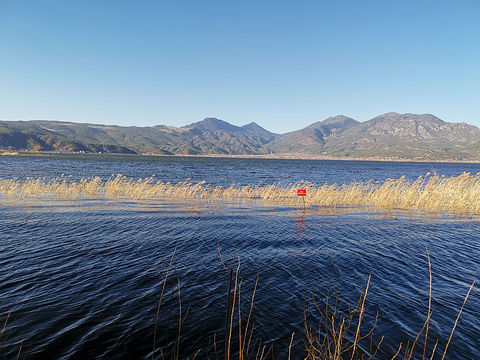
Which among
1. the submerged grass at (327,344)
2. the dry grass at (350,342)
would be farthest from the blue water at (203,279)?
the dry grass at (350,342)

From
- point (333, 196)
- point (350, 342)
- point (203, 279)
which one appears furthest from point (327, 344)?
point (333, 196)

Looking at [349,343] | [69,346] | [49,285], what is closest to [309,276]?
[349,343]

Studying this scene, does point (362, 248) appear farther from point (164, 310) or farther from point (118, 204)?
point (118, 204)

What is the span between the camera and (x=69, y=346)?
6172mm

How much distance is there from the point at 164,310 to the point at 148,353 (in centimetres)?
173

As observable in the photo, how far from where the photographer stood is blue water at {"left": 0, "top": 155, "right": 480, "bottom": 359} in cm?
658

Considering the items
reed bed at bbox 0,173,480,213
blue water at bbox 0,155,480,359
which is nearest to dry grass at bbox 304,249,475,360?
blue water at bbox 0,155,480,359

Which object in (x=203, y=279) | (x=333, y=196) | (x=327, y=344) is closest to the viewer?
(x=327, y=344)

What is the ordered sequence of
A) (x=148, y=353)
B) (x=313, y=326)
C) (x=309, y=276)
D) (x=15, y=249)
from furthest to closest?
(x=15, y=249) < (x=309, y=276) < (x=313, y=326) < (x=148, y=353)

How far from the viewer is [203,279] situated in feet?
32.0

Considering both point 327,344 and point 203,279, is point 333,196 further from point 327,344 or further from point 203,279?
point 327,344

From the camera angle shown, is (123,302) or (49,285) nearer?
(123,302)

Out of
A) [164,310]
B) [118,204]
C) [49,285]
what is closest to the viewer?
[164,310]

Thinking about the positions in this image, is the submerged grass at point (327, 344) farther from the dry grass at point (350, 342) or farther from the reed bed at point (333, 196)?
the reed bed at point (333, 196)
